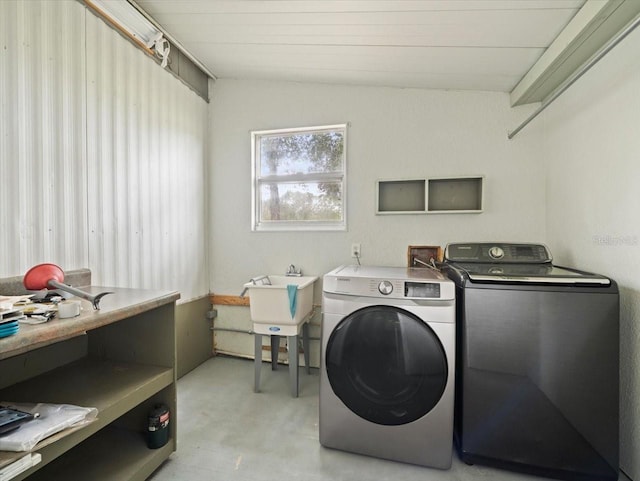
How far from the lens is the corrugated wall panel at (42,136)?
4.09 ft

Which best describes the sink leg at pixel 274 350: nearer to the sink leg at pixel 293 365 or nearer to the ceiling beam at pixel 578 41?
the sink leg at pixel 293 365

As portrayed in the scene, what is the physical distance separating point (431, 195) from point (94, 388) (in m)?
2.31

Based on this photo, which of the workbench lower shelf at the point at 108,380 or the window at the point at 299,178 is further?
the window at the point at 299,178

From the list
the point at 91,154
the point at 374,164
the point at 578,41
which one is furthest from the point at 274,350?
the point at 578,41

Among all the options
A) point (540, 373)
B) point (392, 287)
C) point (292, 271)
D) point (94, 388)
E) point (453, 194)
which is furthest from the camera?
point (292, 271)

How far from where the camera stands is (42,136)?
136cm

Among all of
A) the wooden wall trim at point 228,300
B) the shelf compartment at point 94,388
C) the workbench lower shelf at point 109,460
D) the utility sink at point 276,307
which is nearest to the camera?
the shelf compartment at point 94,388

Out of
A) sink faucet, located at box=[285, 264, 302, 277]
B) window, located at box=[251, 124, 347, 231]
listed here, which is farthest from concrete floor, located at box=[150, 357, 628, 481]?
window, located at box=[251, 124, 347, 231]

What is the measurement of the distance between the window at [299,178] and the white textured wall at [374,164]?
3.1 inches

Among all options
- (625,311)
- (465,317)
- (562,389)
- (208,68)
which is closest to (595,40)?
(625,311)

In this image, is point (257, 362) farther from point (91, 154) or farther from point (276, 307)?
point (91, 154)

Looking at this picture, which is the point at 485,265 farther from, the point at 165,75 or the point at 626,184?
the point at 165,75

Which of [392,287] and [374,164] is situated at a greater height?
[374,164]

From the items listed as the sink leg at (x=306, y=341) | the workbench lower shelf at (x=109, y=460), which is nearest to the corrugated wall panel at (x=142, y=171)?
the workbench lower shelf at (x=109, y=460)
